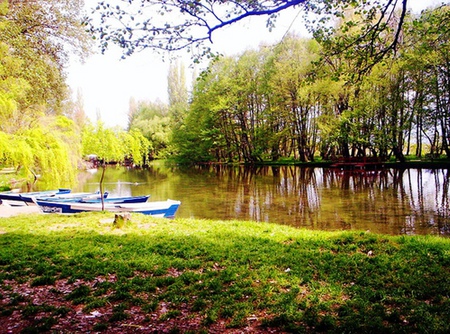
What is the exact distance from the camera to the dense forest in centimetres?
748

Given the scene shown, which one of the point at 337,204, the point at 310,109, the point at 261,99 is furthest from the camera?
the point at 261,99

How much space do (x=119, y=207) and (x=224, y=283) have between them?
932 cm

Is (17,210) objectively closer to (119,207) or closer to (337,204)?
(119,207)

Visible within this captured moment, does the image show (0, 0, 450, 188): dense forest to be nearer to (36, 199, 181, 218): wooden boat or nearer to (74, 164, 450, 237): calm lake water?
(36, 199, 181, 218): wooden boat

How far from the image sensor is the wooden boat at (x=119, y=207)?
41.6 feet

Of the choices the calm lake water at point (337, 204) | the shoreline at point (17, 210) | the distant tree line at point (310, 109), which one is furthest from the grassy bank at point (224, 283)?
the distant tree line at point (310, 109)

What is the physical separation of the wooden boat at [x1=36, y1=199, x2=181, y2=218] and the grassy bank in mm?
4666

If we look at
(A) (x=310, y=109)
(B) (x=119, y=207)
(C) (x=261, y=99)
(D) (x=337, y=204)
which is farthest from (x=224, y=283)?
(C) (x=261, y=99)

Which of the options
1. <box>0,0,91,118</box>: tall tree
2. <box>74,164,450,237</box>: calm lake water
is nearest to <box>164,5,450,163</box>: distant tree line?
<box>74,164,450,237</box>: calm lake water

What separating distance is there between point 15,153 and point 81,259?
282 inches

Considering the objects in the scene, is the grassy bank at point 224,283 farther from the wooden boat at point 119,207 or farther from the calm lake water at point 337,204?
the wooden boat at point 119,207

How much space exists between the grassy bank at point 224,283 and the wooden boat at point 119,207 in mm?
4666

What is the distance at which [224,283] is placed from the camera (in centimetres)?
490

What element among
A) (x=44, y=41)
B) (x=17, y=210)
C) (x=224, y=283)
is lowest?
(x=224, y=283)
